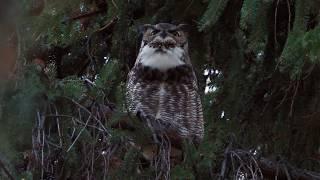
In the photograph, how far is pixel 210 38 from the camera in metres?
3.54

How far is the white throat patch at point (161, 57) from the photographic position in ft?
11.4

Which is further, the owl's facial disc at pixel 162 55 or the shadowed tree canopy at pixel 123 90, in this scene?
the owl's facial disc at pixel 162 55

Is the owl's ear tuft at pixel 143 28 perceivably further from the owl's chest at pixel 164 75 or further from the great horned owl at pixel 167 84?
the owl's chest at pixel 164 75

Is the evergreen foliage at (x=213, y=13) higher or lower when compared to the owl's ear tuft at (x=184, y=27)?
higher

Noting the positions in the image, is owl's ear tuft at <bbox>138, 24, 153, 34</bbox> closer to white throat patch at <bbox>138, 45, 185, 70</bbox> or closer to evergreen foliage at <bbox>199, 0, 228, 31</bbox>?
white throat patch at <bbox>138, 45, 185, 70</bbox>

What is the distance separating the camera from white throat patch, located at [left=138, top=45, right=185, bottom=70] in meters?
3.47

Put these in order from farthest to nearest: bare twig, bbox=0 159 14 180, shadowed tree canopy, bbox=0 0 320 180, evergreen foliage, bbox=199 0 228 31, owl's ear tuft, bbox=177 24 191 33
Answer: owl's ear tuft, bbox=177 24 191 33 → evergreen foliage, bbox=199 0 228 31 → shadowed tree canopy, bbox=0 0 320 180 → bare twig, bbox=0 159 14 180

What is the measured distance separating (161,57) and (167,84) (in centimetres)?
14

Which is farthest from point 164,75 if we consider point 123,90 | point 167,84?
point 123,90

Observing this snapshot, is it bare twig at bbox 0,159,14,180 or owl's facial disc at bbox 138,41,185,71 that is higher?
owl's facial disc at bbox 138,41,185,71

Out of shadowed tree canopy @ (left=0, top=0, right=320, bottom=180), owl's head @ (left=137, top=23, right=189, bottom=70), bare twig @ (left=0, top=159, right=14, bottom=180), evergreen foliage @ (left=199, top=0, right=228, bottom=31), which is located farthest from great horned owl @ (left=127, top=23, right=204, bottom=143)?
bare twig @ (left=0, top=159, right=14, bottom=180)

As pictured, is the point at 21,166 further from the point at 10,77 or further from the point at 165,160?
the point at 165,160

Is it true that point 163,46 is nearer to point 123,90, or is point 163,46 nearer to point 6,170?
point 123,90

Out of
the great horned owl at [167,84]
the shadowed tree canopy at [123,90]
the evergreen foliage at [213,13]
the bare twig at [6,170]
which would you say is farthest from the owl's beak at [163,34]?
the bare twig at [6,170]
